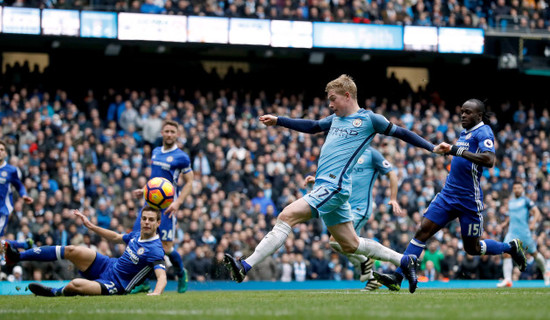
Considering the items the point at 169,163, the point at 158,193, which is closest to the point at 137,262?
the point at 158,193

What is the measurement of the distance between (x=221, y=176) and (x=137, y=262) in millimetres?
11208

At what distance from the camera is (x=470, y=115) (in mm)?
11375

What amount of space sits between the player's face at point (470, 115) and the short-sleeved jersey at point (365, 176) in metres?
1.92

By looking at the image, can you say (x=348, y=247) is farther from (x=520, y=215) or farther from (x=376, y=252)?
(x=520, y=215)

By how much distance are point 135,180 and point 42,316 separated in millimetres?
13316

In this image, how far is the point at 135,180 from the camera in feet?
68.4

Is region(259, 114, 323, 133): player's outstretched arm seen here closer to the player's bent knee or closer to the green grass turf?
the player's bent knee

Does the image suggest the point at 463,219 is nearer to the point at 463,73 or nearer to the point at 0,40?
the point at 0,40

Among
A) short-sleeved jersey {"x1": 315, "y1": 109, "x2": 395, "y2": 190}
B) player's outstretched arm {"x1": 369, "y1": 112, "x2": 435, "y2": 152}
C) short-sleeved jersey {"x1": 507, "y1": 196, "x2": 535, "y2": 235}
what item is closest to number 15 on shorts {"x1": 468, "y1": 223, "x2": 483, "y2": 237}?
A: player's outstretched arm {"x1": 369, "y1": 112, "x2": 435, "y2": 152}

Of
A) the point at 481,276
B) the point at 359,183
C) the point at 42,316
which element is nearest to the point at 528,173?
the point at 481,276

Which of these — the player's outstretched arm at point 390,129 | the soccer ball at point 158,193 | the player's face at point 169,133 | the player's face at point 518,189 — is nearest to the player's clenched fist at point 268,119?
the player's outstretched arm at point 390,129

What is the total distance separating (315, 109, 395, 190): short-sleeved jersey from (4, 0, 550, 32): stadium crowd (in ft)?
51.3

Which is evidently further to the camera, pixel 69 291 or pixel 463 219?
pixel 463 219

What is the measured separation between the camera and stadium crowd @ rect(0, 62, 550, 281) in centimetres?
1930
